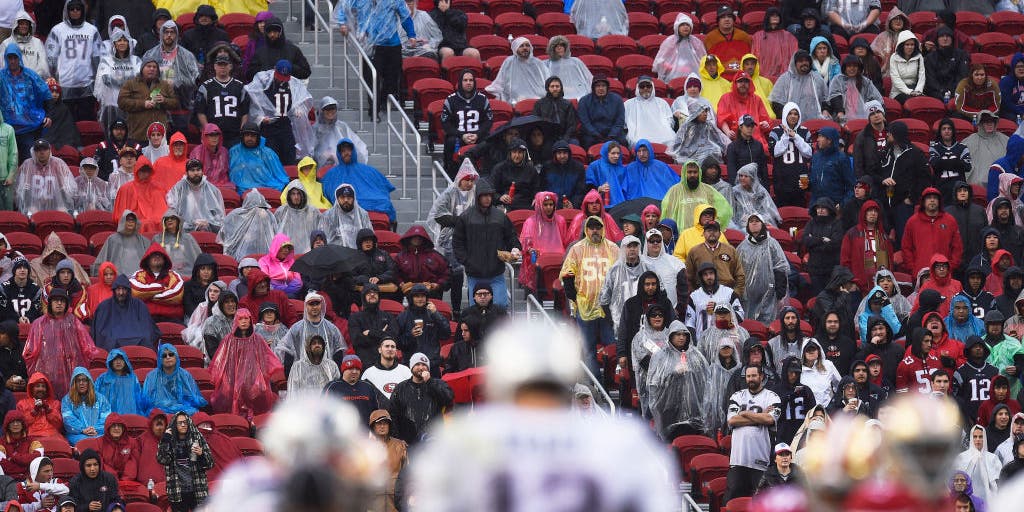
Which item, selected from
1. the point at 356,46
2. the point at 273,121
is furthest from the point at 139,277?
the point at 356,46

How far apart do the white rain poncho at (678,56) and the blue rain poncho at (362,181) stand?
371 centimetres

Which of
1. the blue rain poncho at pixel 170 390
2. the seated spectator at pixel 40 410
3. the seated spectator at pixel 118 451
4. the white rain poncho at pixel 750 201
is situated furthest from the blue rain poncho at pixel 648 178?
the seated spectator at pixel 40 410

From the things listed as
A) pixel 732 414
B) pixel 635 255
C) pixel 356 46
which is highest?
pixel 356 46

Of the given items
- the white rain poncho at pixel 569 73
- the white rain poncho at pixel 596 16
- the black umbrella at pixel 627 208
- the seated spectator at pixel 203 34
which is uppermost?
the white rain poncho at pixel 596 16

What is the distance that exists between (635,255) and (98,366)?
13.4 feet

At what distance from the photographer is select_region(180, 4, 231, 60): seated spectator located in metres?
18.7

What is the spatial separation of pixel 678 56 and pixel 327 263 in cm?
573

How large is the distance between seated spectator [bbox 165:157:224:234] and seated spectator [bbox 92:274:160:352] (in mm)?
1624

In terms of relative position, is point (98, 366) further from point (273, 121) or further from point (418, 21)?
point (418, 21)

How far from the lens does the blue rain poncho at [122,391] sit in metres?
14.2

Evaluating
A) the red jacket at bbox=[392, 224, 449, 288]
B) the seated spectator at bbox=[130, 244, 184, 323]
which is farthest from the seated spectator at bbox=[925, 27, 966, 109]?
the seated spectator at bbox=[130, 244, 184, 323]

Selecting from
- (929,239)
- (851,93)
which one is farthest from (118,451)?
(851,93)

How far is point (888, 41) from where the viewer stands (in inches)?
810

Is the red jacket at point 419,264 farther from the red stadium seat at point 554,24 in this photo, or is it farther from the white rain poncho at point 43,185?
the red stadium seat at point 554,24
